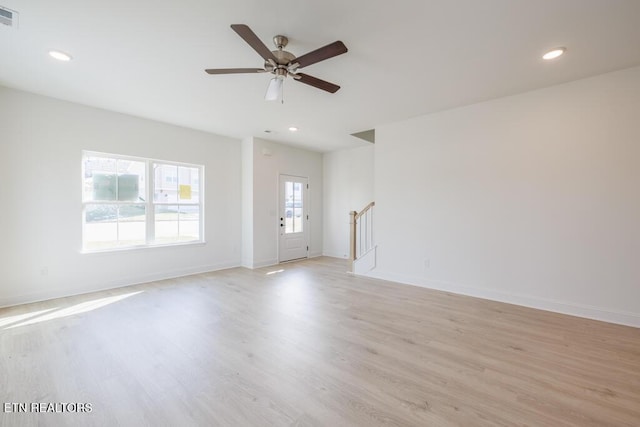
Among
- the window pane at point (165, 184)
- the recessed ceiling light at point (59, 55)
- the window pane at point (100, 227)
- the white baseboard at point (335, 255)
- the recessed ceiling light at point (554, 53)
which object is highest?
the recessed ceiling light at point (554, 53)

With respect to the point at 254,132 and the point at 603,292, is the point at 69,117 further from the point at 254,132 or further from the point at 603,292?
the point at 603,292

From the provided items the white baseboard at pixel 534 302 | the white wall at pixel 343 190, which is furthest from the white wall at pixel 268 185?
the white baseboard at pixel 534 302

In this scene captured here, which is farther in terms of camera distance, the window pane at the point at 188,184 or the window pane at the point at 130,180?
the window pane at the point at 188,184

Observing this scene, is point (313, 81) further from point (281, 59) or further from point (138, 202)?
point (138, 202)

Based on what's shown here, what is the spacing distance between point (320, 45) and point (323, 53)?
1.49 feet

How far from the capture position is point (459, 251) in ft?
13.7

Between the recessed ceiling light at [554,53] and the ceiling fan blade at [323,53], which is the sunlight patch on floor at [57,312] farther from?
the recessed ceiling light at [554,53]

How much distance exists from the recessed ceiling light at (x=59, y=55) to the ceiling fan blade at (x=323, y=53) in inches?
94.5

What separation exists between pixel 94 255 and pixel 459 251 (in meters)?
5.69

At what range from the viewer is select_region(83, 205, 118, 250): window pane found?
4.22 m

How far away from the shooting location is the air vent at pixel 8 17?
2.14m

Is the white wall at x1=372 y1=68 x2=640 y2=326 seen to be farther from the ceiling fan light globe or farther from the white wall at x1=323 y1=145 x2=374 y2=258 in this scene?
the ceiling fan light globe

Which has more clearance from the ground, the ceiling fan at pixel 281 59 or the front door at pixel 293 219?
the ceiling fan at pixel 281 59

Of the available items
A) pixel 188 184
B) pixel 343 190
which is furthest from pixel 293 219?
pixel 188 184
